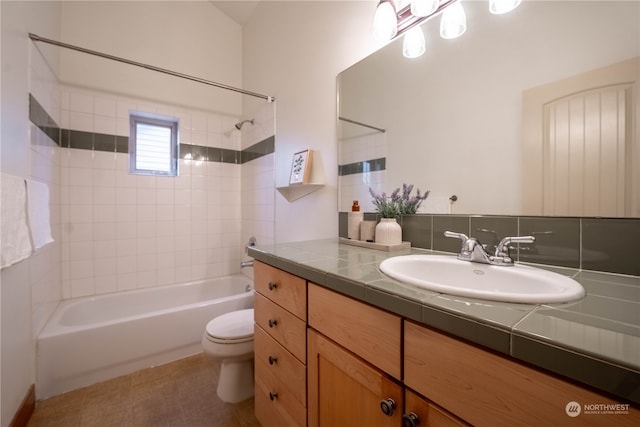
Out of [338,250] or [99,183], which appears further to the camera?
[99,183]

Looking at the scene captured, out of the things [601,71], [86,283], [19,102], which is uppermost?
[19,102]

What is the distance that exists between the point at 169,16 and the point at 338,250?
2736 millimetres

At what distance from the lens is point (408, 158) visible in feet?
4.06

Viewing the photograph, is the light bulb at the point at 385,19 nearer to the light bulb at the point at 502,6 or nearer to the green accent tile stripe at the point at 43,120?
the light bulb at the point at 502,6

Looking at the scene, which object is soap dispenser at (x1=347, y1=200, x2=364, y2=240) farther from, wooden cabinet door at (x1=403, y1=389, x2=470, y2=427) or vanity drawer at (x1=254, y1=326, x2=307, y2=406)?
wooden cabinet door at (x1=403, y1=389, x2=470, y2=427)

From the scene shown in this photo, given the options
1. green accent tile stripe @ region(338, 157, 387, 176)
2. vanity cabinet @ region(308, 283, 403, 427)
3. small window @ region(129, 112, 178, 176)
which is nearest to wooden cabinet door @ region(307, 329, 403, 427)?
vanity cabinet @ region(308, 283, 403, 427)

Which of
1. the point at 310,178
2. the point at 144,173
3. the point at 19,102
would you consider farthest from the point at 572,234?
the point at 144,173

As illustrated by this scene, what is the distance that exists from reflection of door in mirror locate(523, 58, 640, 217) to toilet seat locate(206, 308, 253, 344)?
4.72 feet

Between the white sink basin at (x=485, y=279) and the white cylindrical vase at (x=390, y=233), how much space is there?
205mm

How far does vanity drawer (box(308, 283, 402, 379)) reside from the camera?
2.00 feet

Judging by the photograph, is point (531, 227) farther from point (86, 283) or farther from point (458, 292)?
point (86, 283)

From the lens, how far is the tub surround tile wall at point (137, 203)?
6.77 ft

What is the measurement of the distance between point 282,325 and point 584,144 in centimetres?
114

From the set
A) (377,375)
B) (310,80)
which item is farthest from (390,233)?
(310,80)
